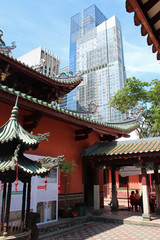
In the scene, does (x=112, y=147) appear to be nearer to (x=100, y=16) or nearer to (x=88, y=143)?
(x=88, y=143)

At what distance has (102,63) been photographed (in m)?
60.0

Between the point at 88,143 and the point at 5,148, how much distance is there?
299 inches

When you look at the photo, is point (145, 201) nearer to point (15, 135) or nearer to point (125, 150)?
point (125, 150)

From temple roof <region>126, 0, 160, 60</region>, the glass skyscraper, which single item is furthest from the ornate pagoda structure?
the glass skyscraper

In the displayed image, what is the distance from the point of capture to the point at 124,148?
9.19 metres

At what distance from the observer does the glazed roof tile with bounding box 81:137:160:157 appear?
8266mm

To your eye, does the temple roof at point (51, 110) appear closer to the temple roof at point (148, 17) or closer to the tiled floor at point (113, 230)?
the temple roof at point (148, 17)

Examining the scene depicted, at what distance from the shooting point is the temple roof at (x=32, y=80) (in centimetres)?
780

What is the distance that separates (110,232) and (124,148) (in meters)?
3.41

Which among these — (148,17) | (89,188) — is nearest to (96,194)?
(89,188)

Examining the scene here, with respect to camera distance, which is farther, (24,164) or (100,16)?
(100,16)

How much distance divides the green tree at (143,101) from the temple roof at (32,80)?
785 centimetres

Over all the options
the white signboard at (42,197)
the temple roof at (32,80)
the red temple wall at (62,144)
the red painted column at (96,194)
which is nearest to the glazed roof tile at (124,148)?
the red temple wall at (62,144)

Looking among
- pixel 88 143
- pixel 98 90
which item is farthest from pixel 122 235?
pixel 98 90
